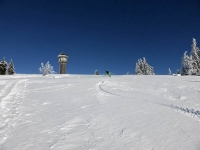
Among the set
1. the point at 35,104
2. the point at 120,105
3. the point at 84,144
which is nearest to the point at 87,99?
the point at 120,105

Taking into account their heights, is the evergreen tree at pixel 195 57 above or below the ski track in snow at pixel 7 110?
above

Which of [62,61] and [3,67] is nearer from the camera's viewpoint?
[62,61]

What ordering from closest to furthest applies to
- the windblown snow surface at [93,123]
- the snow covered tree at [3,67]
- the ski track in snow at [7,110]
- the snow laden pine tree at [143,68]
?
1. the windblown snow surface at [93,123]
2. the ski track in snow at [7,110]
3. the snow covered tree at [3,67]
4. the snow laden pine tree at [143,68]

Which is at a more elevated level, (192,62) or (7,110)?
(192,62)

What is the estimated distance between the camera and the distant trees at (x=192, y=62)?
4765 centimetres

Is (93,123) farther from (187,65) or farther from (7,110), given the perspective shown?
(187,65)

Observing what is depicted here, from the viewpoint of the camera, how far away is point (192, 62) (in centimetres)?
4809

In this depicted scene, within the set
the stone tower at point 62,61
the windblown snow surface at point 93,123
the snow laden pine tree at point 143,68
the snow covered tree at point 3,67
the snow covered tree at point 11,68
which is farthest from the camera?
the snow laden pine tree at point 143,68

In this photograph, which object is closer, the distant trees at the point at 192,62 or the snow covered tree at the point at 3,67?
the snow covered tree at the point at 3,67

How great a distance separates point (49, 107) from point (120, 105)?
445 cm

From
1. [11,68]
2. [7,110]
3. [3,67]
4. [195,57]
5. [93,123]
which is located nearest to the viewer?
[93,123]

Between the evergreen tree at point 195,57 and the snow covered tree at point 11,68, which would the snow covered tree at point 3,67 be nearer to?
the snow covered tree at point 11,68

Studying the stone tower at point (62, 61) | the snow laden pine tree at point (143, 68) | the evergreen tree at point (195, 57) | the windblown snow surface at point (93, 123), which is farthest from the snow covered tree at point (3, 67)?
the evergreen tree at point (195, 57)

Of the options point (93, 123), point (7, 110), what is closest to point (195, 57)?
point (93, 123)
